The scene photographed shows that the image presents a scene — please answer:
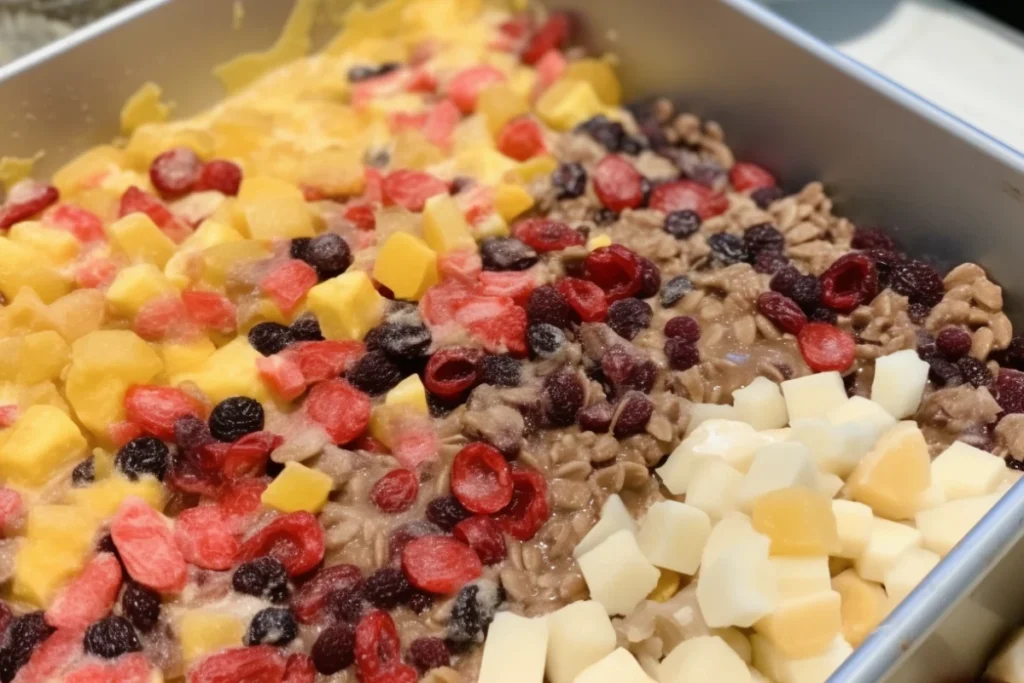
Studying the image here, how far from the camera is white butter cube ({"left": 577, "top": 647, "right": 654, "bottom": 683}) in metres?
1.19

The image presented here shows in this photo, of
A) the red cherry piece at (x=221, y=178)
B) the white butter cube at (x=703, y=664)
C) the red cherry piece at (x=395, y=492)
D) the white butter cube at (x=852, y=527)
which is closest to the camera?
the white butter cube at (x=703, y=664)

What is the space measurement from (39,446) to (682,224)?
117 cm

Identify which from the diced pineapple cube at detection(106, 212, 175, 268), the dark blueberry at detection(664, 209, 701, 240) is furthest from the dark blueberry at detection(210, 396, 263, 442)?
the dark blueberry at detection(664, 209, 701, 240)

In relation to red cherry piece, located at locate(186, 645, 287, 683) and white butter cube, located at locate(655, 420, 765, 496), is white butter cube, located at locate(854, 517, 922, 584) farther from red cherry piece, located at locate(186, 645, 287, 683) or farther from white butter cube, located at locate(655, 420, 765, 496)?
red cherry piece, located at locate(186, 645, 287, 683)

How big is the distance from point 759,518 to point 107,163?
1479 mm

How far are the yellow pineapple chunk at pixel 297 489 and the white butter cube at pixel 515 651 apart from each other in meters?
0.33

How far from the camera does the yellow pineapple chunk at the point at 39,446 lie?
1.41m

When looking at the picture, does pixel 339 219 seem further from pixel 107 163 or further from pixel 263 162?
pixel 107 163

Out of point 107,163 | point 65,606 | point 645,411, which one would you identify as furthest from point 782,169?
point 65,606

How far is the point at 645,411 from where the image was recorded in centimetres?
145

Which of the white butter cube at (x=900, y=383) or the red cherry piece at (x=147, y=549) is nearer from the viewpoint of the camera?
the red cherry piece at (x=147, y=549)

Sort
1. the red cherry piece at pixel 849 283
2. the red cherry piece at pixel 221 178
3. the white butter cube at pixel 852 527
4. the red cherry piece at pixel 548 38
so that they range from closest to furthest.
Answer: the white butter cube at pixel 852 527 → the red cherry piece at pixel 849 283 → the red cherry piece at pixel 221 178 → the red cherry piece at pixel 548 38

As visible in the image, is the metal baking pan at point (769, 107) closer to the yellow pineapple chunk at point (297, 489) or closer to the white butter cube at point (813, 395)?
the white butter cube at point (813, 395)

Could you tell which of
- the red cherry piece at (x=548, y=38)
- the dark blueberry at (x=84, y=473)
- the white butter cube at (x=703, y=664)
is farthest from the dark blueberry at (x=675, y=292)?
the dark blueberry at (x=84, y=473)
